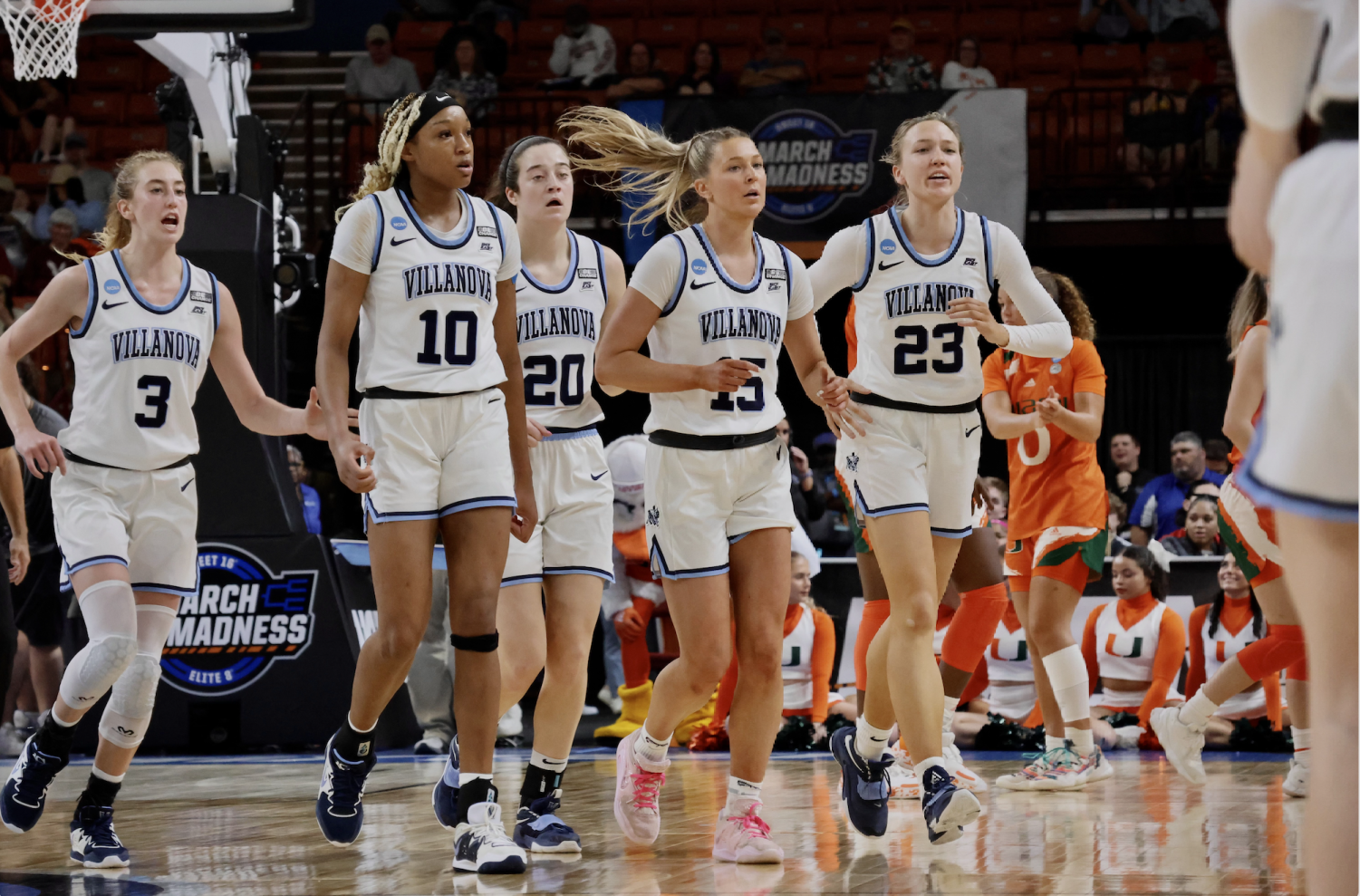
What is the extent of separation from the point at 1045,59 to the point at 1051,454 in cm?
922

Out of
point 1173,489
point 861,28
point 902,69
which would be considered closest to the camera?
point 1173,489

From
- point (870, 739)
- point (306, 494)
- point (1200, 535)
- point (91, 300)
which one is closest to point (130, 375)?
point (91, 300)

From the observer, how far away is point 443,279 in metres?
4.16

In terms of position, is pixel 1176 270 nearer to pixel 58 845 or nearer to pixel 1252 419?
pixel 1252 419

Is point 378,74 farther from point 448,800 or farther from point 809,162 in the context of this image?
point 448,800

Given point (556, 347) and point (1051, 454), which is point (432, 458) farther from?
point (1051, 454)

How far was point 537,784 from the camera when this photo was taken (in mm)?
4629

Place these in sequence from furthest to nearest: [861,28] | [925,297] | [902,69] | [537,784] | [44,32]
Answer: [861,28], [902,69], [44,32], [925,297], [537,784]

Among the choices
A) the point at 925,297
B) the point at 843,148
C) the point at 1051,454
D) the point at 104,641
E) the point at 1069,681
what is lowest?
the point at 1069,681

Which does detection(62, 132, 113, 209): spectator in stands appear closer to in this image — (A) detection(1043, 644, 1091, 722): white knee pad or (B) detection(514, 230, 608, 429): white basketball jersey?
(B) detection(514, 230, 608, 429): white basketball jersey

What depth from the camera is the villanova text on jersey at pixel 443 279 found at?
4.15 meters

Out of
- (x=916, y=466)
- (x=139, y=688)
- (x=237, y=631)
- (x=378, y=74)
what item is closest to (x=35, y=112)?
(x=378, y=74)

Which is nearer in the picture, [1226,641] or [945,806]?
[945,806]

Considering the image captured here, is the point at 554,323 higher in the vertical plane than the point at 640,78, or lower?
lower
